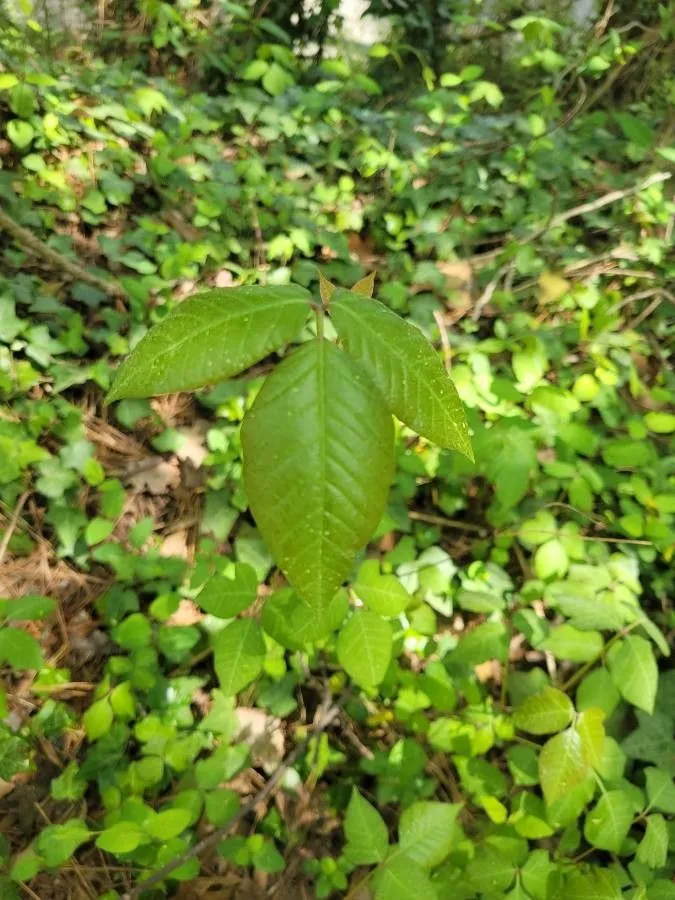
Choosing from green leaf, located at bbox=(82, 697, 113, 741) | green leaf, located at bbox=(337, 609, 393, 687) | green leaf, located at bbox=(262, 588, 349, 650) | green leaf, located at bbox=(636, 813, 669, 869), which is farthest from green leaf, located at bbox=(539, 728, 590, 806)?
green leaf, located at bbox=(82, 697, 113, 741)

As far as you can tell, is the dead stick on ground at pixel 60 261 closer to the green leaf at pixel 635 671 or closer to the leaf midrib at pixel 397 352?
the leaf midrib at pixel 397 352

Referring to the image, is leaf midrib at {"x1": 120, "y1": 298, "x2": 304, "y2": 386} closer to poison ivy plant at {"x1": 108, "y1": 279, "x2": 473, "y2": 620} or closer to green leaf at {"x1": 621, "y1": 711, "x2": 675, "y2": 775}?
poison ivy plant at {"x1": 108, "y1": 279, "x2": 473, "y2": 620}

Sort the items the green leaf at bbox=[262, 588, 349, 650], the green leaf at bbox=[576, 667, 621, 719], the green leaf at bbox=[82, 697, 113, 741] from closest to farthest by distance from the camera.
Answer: the green leaf at bbox=[262, 588, 349, 650] → the green leaf at bbox=[576, 667, 621, 719] → the green leaf at bbox=[82, 697, 113, 741]

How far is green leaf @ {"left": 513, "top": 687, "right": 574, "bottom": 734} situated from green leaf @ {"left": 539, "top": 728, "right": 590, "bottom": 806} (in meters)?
0.03

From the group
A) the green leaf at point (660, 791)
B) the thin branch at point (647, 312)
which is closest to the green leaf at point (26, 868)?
the green leaf at point (660, 791)

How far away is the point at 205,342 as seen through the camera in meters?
0.68

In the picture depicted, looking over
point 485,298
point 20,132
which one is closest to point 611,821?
point 485,298

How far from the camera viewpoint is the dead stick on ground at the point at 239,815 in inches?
51.9

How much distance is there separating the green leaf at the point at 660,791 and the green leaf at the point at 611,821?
149mm

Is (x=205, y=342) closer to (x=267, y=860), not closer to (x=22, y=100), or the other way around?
(x=267, y=860)

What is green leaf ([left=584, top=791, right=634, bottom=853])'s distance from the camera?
1.34 metres

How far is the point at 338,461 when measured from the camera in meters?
0.63

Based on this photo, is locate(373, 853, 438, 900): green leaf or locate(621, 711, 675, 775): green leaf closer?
locate(373, 853, 438, 900): green leaf

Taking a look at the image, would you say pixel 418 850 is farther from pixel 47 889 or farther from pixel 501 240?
pixel 501 240
